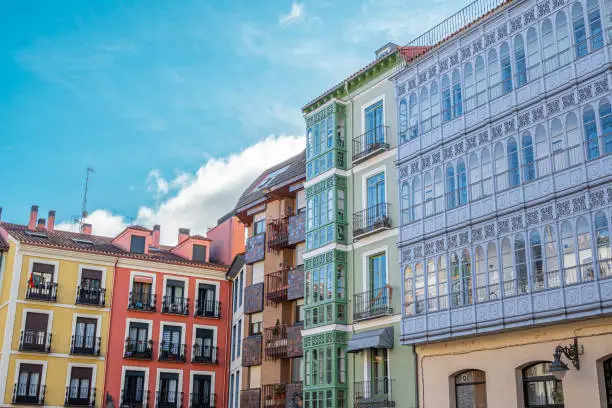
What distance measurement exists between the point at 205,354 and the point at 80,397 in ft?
26.9

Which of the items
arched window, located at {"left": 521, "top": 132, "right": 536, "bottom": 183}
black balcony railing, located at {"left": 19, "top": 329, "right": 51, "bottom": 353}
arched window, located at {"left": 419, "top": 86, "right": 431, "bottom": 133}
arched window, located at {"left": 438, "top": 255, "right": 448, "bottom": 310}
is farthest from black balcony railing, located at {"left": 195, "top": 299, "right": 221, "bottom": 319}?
arched window, located at {"left": 521, "top": 132, "right": 536, "bottom": 183}

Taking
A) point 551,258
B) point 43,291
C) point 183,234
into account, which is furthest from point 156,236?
point 551,258

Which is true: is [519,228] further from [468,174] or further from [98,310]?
[98,310]

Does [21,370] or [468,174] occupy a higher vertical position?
[468,174]

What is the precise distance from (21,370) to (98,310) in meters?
5.46

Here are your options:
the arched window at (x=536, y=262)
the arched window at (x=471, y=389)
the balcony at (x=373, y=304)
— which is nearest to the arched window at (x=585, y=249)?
the arched window at (x=536, y=262)

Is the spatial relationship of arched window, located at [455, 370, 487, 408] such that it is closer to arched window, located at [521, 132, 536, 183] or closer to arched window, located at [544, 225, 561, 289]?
arched window, located at [544, 225, 561, 289]

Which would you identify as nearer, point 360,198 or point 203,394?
point 360,198

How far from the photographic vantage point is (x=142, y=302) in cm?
4853

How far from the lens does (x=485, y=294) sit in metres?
23.8

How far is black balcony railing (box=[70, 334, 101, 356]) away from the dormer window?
689cm

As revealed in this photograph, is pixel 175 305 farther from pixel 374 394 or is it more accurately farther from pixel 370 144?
pixel 374 394

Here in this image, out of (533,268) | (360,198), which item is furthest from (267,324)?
(533,268)

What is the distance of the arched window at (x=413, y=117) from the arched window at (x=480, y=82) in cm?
325
